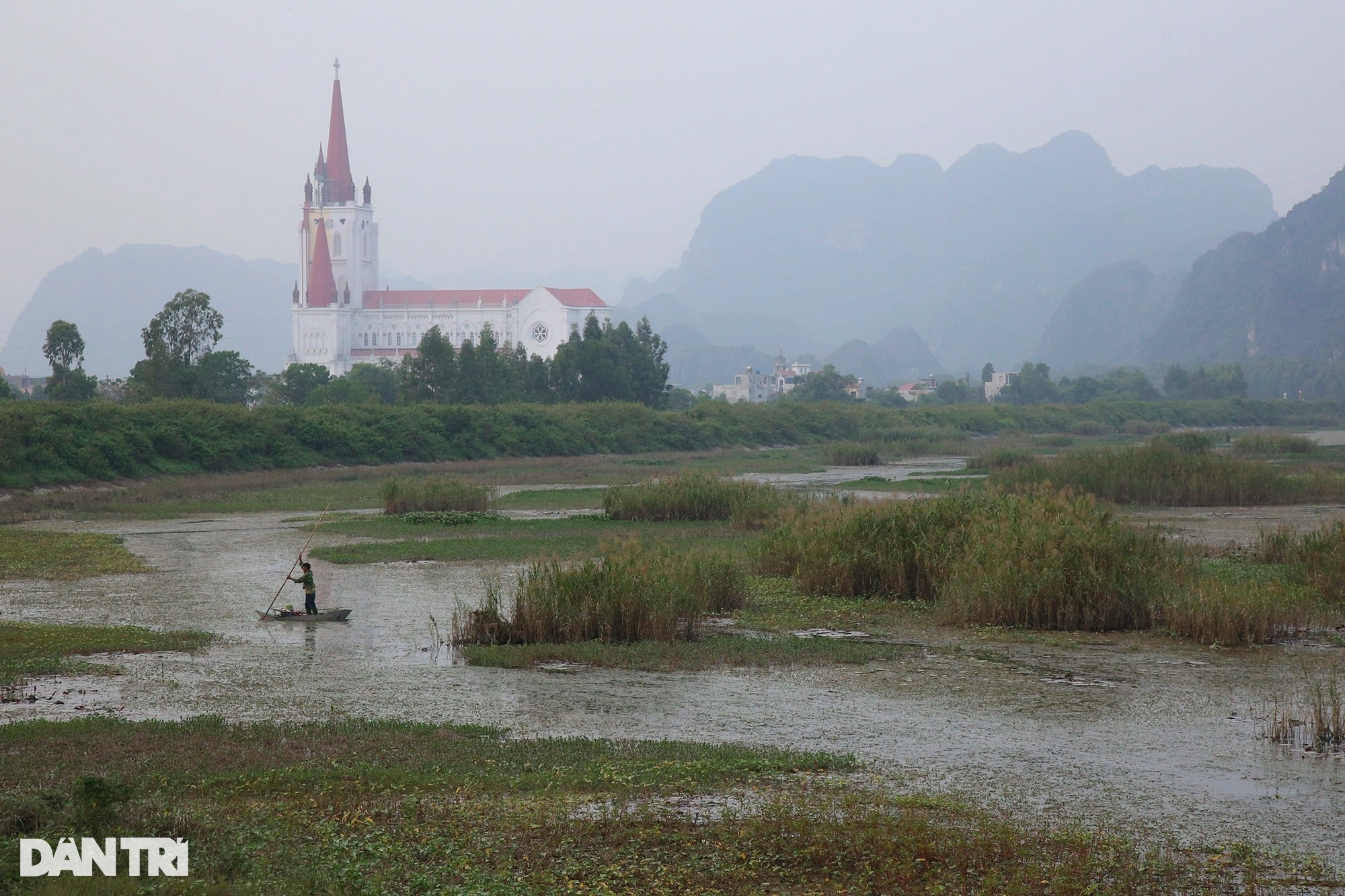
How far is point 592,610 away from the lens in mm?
14570

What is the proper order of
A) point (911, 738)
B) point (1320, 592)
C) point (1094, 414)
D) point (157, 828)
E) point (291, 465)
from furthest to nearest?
1. point (1094, 414)
2. point (291, 465)
3. point (1320, 592)
4. point (911, 738)
5. point (157, 828)

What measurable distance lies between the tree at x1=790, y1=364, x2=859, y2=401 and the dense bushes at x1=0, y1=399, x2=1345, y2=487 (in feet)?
76.5

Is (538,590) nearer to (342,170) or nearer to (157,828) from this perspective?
(157,828)

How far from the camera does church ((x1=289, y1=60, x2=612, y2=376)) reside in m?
147

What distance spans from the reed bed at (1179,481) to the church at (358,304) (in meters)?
112

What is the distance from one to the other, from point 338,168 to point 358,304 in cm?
1837

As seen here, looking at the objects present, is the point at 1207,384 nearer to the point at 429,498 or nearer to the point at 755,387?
the point at 755,387

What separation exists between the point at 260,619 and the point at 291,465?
1248 inches

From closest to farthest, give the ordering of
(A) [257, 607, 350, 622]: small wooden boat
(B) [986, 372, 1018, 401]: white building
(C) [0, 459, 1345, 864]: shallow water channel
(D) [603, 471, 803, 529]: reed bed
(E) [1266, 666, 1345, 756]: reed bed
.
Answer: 1. (C) [0, 459, 1345, 864]: shallow water channel
2. (E) [1266, 666, 1345, 756]: reed bed
3. (A) [257, 607, 350, 622]: small wooden boat
4. (D) [603, 471, 803, 529]: reed bed
5. (B) [986, 372, 1018, 401]: white building

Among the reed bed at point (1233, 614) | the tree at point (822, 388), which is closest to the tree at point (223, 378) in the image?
the reed bed at point (1233, 614)

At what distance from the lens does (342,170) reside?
15725cm

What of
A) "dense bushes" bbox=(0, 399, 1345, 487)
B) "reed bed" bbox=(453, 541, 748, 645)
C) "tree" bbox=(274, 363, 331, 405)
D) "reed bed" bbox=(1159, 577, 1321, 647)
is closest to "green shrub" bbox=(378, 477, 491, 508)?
"dense bushes" bbox=(0, 399, 1345, 487)

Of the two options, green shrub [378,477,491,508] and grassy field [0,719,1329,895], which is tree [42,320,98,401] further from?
grassy field [0,719,1329,895]

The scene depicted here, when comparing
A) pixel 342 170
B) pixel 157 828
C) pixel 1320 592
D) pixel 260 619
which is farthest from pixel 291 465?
pixel 342 170
